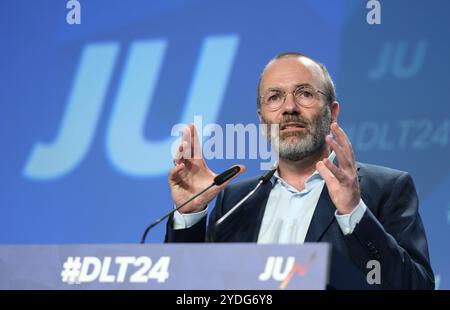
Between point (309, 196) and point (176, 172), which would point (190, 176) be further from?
point (309, 196)

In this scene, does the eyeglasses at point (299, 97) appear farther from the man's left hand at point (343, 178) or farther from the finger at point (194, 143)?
the man's left hand at point (343, 178)

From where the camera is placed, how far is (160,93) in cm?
405

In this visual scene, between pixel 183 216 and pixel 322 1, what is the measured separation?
62.1 inches

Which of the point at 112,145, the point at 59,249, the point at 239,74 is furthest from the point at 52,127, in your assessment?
the point at 59,249

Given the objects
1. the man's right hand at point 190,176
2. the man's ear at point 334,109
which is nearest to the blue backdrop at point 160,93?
the man's ear at point 334,109

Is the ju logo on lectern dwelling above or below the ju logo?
above

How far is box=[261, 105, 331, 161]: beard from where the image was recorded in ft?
10.2

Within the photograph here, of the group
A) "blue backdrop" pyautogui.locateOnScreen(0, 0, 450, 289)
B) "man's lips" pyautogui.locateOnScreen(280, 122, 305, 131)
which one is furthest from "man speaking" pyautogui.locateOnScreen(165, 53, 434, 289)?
"blue backdrop" pyautogui.locateOnScreen(0, 0, 450, 289)

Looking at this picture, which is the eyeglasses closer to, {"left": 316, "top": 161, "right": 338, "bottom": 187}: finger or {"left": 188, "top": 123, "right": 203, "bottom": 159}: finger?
{"left": 188, "top": 123, "right": 203, "bottom": 159}: finger

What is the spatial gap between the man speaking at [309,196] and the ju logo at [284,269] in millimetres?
647

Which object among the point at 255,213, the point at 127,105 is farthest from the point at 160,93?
the point at 255,213

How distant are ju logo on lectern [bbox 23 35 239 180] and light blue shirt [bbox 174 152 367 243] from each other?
913 millimetres

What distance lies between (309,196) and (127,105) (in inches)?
54.2

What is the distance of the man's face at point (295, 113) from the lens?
10.2 ft
